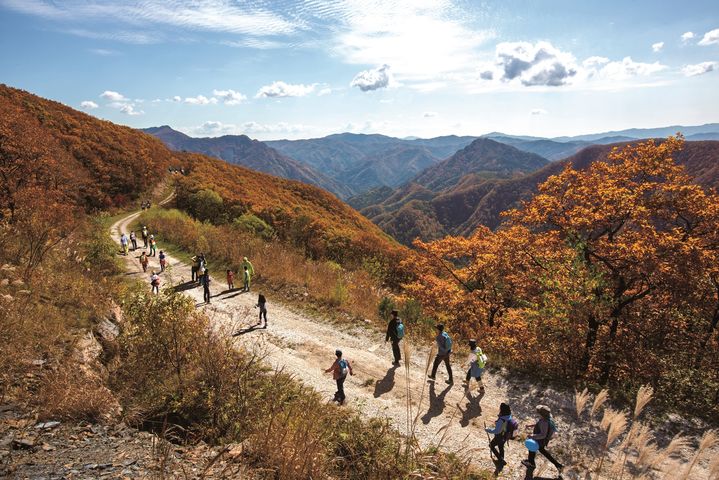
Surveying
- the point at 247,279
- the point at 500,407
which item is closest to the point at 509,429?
the point at 500,407

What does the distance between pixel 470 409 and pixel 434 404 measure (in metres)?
0.92

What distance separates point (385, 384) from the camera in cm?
1009

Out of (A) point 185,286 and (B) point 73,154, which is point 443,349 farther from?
(B) point 73,154

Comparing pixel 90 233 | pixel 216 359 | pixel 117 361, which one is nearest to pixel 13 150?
pixel 90 233

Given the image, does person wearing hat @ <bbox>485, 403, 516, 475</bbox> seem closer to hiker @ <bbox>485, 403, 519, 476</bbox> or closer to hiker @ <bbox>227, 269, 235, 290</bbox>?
hiker @ <bbox>485, 403, 519, 476</bbox>

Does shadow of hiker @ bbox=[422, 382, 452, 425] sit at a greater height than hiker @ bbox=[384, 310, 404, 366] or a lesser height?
lesser

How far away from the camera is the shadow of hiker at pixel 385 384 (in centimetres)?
968

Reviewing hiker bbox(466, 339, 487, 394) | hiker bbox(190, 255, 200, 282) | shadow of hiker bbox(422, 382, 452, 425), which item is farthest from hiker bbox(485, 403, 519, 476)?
hiker bbox(190, 255, 200, 282)

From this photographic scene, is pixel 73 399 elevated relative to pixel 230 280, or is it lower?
elevated

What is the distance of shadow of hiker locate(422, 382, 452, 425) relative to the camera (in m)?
8.76

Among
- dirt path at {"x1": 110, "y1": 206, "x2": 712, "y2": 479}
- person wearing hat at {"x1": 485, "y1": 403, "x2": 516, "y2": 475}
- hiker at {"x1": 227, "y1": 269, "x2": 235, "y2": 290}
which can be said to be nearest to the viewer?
person wearing hat at {"x1": 485, "y1": 403, "x2": 516, "y2": 475}

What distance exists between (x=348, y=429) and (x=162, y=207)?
41.3 meters

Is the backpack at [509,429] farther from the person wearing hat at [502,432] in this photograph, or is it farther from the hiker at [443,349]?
the hiker at [443,349]

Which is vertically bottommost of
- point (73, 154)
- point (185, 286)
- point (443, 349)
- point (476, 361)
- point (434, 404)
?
point (434, 404)
